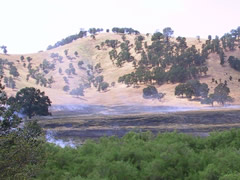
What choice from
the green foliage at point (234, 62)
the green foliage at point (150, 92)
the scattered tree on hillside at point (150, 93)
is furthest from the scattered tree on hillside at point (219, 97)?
the green foliage at point (234, 62)

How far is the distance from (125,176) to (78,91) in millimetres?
102759

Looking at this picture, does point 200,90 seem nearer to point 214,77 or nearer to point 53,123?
point 214,77

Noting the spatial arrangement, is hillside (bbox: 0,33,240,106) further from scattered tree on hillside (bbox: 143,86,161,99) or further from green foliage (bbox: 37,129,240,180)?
green foliage (bbox: 37,129,240,180)

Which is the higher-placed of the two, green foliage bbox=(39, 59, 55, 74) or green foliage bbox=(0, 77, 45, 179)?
green foliage bbox=(39, 59, 55, 74)

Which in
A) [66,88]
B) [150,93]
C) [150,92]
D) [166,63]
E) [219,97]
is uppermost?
[166,63]

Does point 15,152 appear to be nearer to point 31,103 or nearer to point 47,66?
point 31,103

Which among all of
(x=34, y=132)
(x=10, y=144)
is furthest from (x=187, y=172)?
(x=10, y=144)

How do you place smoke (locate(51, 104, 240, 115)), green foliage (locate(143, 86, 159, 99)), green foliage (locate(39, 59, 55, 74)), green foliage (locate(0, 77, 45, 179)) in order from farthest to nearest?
green foliage (locate(39, 59, 55, 74)) < green foliage (locate(143, 86, 159, 99)) < smoke (locate(51, 104, 240, 115)) < green foliage (locate(0, 77, 45, 179))

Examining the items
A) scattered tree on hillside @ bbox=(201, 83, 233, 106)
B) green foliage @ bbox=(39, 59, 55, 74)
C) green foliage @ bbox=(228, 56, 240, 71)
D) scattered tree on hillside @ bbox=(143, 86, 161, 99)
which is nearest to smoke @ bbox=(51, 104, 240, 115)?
scattered tree on hillside @ bbox=(201, 83, 233, 106)

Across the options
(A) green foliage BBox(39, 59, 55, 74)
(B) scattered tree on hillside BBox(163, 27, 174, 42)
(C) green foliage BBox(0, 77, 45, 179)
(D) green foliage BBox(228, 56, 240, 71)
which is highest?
(B) scattered tree on hillside BBox(163, 27, 174, 42)

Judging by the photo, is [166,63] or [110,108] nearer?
[110,108]

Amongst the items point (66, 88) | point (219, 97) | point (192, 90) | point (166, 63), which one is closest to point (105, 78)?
point (66, 88)

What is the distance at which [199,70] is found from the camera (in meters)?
123

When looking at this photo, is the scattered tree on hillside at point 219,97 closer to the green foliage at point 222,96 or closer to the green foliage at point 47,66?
the green foliage at point 222,96
